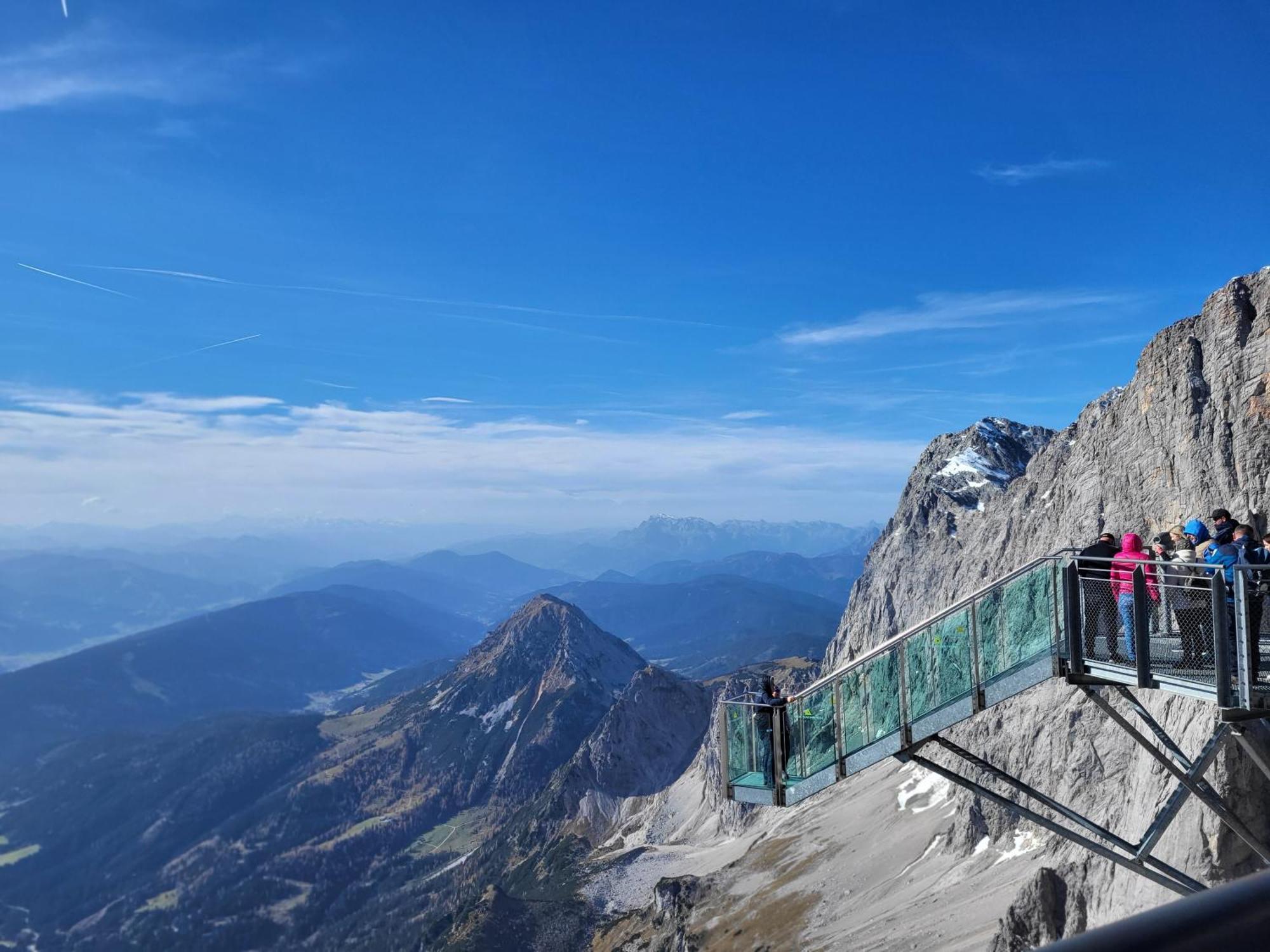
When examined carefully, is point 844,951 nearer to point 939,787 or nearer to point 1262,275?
point 939,787

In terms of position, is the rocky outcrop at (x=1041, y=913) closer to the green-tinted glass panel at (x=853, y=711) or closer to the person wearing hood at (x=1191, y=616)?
the green-tinted glass panel at (x=853, y=711)

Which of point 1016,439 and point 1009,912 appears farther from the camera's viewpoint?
point 1016,439

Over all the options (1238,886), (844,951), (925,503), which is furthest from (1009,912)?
(925,503)

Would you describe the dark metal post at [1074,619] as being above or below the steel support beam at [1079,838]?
above

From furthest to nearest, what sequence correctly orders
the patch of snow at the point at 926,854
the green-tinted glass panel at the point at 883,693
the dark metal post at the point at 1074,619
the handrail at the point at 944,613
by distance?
the patch of snow at the point at 926,854
the green-tinted glass panel at the point at 883,693
the handrail at the point at 944,613
the dark metal post at the point at 1074,619

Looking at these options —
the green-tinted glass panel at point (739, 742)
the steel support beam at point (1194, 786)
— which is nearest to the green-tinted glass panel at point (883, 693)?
the green-tinted glass panel at point (739, 742)

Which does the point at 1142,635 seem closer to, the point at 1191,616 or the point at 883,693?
the point at 1191,616

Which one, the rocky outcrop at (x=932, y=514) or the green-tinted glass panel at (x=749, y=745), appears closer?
the green-tinted glass panel at (x=749, y=745)
